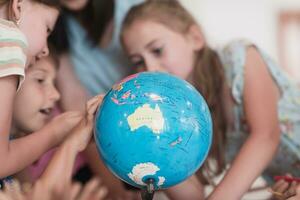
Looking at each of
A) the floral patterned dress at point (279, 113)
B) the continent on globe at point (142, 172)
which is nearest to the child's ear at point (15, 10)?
the continent on globe at point (142, 172)

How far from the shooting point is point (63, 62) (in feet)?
5.85

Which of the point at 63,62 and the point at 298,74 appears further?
the point at 298,74

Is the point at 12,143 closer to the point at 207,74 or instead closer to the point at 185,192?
the point at 185,192

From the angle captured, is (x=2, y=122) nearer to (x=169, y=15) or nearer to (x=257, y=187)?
(x=169, y=15)

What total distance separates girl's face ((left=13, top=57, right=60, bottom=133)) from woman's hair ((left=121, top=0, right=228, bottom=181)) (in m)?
0.38

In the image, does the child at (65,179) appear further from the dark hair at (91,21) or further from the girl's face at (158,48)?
the dark hair at (91,21)

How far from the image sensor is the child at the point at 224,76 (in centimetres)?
137

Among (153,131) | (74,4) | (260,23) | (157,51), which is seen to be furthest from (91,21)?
(260,23)

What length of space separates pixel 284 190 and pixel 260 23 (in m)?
3.63

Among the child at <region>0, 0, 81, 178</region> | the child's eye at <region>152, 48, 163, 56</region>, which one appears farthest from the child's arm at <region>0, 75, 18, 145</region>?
the child's eye at <region>152, 48, 163, 56</region>

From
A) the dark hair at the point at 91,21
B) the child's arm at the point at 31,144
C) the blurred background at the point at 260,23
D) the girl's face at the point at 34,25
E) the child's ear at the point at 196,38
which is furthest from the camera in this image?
the blurred background at the point at 260,23

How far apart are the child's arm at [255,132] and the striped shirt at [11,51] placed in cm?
61

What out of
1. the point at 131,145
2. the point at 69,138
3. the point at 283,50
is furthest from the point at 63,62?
the point at 283,50

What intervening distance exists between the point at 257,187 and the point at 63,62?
90 cm
